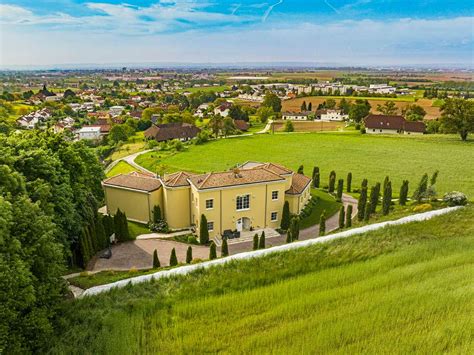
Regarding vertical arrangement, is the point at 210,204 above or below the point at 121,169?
above

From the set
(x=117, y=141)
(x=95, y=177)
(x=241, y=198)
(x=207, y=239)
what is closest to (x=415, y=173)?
(x=241, y=198)

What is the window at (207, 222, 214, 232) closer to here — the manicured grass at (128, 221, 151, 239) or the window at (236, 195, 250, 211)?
the window at (236, 195, 250, 211)

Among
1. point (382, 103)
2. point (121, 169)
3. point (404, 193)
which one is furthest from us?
point (382, 103)

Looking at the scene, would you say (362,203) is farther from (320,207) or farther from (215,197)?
(215,197)

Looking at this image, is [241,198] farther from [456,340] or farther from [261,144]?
[261,144]

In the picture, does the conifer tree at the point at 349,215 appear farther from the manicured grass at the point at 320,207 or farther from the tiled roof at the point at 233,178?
the tiled roof at the point at 233,178

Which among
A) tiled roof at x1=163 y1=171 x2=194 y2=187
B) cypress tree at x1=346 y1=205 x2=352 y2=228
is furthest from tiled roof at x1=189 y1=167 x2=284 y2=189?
cypress tree at x1=346 y1=205 x2=352 y2=228

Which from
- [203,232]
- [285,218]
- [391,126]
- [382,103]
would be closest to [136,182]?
[203,232]

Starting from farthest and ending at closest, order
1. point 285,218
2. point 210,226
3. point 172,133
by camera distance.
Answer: point 172,133 < point 285,218 < point 210,226
